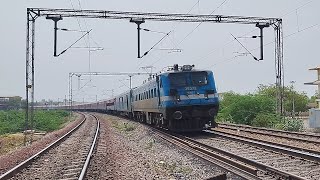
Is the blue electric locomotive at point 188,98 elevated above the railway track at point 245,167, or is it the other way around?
the blue electric locomotive at point 188,98

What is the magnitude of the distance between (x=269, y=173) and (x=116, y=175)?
3477 mm

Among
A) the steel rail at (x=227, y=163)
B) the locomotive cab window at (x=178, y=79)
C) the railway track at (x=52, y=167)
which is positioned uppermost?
the locomotive cab window at (x=178, y=79)

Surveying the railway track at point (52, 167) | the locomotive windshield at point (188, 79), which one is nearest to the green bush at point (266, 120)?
the locomotive windshield at point (188, 79)

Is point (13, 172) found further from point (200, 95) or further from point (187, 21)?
point (187, 21)

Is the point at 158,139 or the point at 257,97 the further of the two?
the point at 257,97

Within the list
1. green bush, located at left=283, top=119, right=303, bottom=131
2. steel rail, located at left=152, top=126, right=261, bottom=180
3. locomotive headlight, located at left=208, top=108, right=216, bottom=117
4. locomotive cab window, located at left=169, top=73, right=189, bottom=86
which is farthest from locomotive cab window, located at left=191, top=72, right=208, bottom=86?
green bush, located at left=283, top=119, right=303, bottom=131

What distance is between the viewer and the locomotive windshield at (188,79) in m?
19.7

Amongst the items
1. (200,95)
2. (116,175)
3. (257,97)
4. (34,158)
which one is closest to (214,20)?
(200,95)

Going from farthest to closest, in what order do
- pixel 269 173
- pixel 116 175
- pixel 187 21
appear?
pixel 187 21, pixel 116 175, pixel 269 173

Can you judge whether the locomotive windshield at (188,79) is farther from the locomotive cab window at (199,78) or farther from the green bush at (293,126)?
the green bush at (293,126)

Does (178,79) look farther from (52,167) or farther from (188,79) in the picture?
(52,167)

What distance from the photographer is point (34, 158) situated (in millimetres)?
13398

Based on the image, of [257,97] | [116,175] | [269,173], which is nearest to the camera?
[269,173]

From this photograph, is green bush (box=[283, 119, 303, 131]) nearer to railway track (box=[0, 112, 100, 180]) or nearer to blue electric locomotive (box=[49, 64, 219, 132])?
blue electric locomotive (box=[49, 64, 219, 132])
